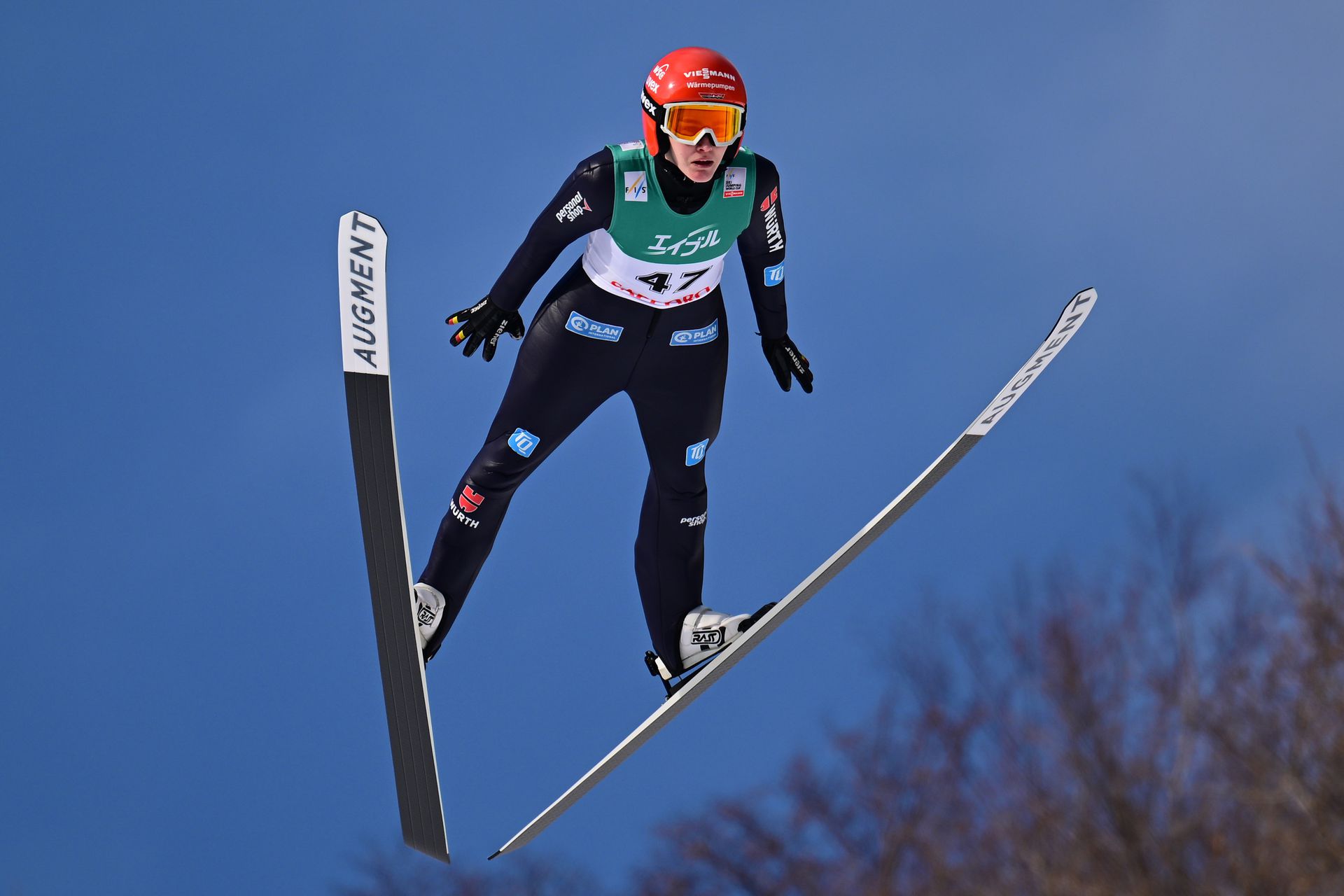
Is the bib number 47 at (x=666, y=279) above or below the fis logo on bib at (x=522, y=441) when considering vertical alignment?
above

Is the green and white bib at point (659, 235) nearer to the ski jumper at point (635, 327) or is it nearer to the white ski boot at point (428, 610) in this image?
the ski jumper at point (635, 327)

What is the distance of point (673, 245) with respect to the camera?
5.01m

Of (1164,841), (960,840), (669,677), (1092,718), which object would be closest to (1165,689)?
(1092,718)

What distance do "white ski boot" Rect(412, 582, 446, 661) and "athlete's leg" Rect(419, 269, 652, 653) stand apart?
5 cm

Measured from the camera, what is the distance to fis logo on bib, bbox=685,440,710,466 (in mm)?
5453

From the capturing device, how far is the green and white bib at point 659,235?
194 inches

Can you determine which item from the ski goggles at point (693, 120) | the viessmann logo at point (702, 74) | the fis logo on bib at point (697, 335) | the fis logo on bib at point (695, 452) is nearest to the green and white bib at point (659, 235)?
the fis logo on bib at point (697, 335)

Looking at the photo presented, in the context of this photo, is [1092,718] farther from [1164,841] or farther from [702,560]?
[702,560]

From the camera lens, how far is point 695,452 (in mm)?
5469

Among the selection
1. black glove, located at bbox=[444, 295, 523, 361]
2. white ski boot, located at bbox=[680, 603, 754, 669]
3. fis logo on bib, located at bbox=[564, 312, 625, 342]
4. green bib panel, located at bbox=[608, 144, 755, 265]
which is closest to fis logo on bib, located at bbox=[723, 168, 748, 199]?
green bib panel, located at bbox=[608, 144, 755, 265]

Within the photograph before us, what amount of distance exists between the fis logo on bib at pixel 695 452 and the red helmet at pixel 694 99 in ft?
4.17

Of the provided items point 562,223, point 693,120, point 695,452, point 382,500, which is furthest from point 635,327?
point 382,500

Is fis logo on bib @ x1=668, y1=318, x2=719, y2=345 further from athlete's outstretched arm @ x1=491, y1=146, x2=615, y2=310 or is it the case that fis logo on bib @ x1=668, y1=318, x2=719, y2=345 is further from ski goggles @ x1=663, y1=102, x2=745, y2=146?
ski goggles @ x1=663, y1=102, x2=745, y2=146

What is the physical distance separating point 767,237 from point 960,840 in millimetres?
8343
